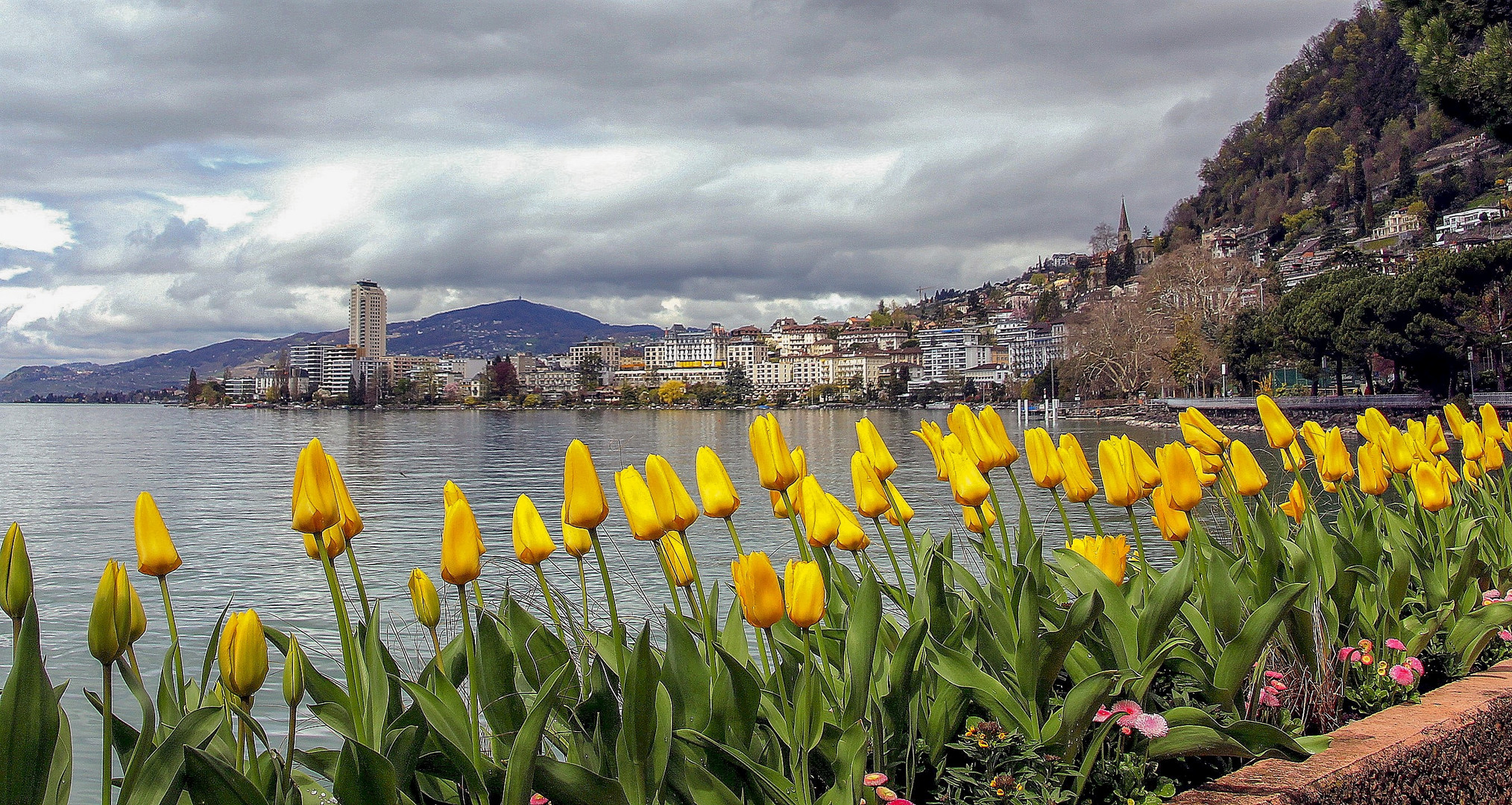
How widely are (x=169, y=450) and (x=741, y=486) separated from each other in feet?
85.2

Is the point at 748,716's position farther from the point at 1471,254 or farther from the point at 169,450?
the point at 169,450

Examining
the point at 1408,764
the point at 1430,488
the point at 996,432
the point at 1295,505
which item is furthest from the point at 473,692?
the point at 1430,488

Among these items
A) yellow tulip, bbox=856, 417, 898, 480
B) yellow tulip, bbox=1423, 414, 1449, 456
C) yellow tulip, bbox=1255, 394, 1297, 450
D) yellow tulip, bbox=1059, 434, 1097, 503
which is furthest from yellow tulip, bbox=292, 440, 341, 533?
yellow tulip, bbox=1423, 414, 1449, 456

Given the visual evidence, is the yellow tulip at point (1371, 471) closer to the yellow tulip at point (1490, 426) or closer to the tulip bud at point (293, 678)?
the yellow tulip at point (1490, 426)

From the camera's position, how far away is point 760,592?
1492 mm

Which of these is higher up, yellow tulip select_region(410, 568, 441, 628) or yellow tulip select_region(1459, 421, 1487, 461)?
yellow tulip select_region(1459, 421, 1487, 461)

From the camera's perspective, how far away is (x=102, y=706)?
133 cm

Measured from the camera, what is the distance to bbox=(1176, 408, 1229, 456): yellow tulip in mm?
2680

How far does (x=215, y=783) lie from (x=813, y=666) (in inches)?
31.0

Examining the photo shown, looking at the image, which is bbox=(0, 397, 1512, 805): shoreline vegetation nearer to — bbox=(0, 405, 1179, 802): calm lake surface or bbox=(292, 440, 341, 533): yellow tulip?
bbox=(292, 440, 341, 533): yellow tulip

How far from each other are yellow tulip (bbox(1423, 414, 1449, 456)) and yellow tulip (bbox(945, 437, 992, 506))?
2084 mm

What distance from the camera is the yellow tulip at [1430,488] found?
2.87 metres

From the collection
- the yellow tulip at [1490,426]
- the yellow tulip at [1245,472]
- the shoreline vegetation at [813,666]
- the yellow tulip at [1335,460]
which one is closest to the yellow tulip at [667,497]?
the shoreline vegetation at [813,666]

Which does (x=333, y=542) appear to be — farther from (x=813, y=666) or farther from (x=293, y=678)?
(x=813, y=666)
